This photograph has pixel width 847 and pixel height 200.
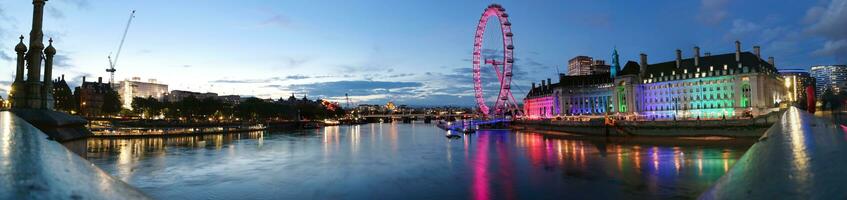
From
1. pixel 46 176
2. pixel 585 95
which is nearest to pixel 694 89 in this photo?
pixel 585 95

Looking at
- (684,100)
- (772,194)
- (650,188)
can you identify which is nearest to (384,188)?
(650,188)

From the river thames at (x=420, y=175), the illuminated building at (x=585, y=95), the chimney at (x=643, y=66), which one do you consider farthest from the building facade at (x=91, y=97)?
the chimney at (x=643, y=66)

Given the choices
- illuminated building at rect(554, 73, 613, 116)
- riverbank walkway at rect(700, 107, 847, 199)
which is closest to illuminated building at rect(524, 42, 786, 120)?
illuminated building at rect(554, 73, 613, 116)

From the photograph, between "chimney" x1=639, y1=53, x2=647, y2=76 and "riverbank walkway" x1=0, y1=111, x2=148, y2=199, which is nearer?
"riverbank walkway" x1=0, y1=111, x2=148, y2=199

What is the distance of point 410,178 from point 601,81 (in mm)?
151554

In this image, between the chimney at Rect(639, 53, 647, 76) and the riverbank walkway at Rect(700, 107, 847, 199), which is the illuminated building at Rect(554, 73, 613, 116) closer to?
the chimney at Rect(639, 53, 647, 76)

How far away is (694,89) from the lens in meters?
135

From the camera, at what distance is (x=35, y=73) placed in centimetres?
1819

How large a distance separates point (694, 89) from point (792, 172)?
486 feet

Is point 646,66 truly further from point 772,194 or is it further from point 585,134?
point 772,194

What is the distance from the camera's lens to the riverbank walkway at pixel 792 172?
3266 millimetres

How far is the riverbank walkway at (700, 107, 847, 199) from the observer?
10.7 ft

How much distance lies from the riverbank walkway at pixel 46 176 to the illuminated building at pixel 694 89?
380 ft

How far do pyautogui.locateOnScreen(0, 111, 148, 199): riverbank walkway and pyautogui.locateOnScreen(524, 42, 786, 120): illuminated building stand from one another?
115965mm
